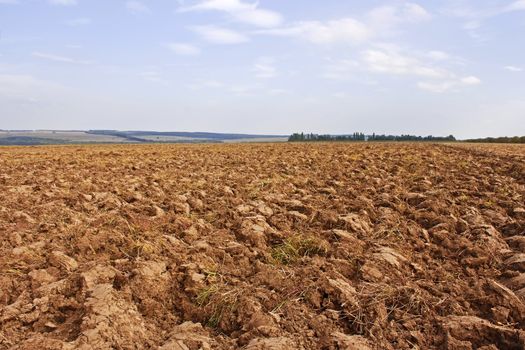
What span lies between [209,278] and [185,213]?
116 inches

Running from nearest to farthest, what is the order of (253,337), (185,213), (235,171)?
(253,337) < (185,213) < (235,171)

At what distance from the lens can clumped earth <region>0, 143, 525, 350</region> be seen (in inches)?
139

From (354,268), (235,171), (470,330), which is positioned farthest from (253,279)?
(235,171)

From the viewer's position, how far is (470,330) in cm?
354

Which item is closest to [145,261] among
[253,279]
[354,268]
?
[253,279]

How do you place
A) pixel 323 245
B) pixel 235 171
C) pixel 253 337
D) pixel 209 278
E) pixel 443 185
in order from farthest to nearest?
pixel 235 171
pixel 443 185
pixel 323 245
pixel 209 278
pixel 253 337

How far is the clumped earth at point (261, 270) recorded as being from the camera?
3535 mm

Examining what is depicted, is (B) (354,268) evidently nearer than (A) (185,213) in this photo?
Yes

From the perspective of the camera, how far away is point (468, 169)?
44.4 ft

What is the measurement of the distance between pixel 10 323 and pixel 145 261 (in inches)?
53.0

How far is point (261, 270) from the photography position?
Answer: 15.4 feet

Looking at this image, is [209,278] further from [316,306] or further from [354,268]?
[354,268]

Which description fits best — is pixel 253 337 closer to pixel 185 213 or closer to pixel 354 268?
pixel 354 268

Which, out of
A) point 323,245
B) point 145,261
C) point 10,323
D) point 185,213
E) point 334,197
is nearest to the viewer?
point 10,323
